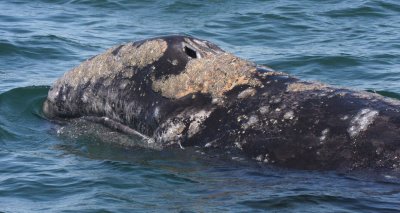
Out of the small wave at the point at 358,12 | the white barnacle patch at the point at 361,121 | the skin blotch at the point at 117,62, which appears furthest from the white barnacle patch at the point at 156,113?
the small wave at the point at 358,12

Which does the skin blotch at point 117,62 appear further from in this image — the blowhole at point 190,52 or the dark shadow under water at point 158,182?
the dark shadow under water at point 158,182

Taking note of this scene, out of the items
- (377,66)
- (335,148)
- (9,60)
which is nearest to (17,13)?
(9,60)

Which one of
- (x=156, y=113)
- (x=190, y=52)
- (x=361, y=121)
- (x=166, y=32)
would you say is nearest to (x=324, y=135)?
(x=361, y=121)

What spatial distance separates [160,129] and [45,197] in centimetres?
136

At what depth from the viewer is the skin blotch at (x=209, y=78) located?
27.5 ft

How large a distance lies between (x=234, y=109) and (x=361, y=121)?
133 cm

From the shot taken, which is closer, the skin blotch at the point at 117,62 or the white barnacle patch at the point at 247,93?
the white barnacle patch at the point at 247,93

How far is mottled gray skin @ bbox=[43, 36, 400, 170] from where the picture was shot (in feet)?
23.4

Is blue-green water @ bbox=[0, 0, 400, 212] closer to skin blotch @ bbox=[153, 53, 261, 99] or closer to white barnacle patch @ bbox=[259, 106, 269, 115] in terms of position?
white barnacle patch @ bbox=[259, 106, 269, 115]

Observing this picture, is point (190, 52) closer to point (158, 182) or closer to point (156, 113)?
point (156, 113)

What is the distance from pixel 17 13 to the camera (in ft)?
61.8

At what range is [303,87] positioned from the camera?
7883mm

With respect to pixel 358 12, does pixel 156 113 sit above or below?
above

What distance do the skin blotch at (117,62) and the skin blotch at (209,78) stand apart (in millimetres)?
357
